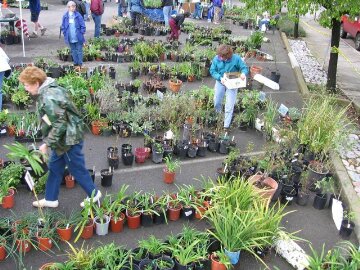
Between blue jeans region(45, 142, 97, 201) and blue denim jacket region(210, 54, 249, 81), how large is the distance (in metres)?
3.15

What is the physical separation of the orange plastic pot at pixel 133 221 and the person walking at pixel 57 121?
50cm

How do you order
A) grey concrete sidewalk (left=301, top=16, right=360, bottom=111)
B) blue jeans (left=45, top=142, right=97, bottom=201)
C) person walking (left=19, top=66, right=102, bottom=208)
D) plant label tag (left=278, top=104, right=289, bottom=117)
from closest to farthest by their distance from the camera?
1. person walking (left=19, top=66, right=102, bottom=208)
2. blue jeans (left=45, top=142, right=97, bottom=201)
3. plant label tag (left=278, top=104, right=289, bottom=117)
4. grey concrete sidewalk (left=301, top=16, right=360, bottom=111)

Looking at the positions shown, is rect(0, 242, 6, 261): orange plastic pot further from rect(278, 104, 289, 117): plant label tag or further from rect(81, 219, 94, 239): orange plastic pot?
rect(278, 104, 289, 117): plant label tag

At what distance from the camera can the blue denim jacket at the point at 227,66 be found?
6.81 m

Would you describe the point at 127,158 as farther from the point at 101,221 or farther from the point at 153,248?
the point at 153,248

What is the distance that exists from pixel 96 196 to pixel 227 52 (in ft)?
10.6

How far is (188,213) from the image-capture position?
481cm

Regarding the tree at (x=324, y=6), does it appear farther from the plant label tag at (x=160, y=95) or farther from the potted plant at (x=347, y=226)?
the potted plant at (x=347, y=226)

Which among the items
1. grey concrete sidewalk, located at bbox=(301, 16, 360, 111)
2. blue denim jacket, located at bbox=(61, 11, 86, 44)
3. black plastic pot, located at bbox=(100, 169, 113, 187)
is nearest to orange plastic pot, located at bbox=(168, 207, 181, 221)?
black plastic pot, located at bbox=(100, 169, 113, 187)

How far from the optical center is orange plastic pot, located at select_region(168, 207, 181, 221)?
478 cm

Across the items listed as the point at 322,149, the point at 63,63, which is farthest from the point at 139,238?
the point at 63,63

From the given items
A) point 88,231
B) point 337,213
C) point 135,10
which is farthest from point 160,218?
point 135,10

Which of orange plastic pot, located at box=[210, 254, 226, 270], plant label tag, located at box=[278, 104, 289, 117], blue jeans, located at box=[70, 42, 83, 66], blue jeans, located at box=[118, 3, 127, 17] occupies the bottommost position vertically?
orange plastic pot, located at box=[210, 254, 226, 270]

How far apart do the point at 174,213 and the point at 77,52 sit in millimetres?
6225
